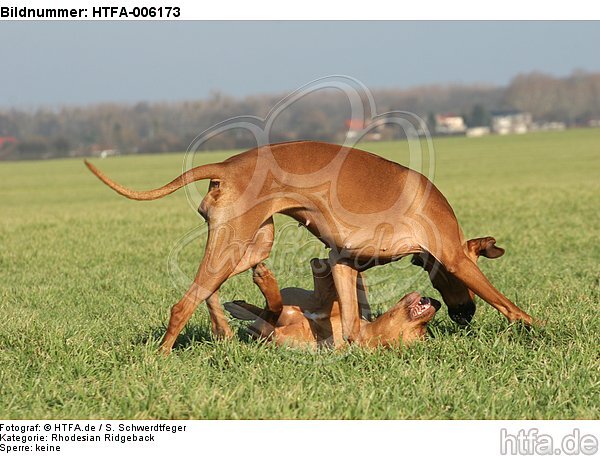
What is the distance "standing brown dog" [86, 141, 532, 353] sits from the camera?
598cm

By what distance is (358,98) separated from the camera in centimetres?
695

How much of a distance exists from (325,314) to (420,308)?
0.83 m

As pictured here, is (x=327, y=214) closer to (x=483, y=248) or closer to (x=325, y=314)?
(x=325, y=314)

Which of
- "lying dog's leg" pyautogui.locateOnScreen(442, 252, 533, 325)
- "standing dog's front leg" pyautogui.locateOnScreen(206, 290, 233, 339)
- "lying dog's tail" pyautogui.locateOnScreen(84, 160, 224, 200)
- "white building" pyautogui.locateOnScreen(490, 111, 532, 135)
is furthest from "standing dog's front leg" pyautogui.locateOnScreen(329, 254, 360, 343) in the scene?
"white building" pyautogui.locateOnScreen(490, 111, 532, 135)

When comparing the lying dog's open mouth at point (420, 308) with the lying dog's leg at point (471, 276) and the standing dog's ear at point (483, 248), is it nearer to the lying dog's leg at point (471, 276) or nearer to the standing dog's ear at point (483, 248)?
the lying dog's leg at point (471, 276)

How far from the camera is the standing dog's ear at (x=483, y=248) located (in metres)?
6.62

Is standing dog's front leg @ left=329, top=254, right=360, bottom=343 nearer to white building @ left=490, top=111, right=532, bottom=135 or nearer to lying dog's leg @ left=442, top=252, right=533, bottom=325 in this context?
lying dog's leg @ left=442, top=252, right=533, bottom=325

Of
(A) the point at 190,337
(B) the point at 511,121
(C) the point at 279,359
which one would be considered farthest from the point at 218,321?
(B) the point at 511,121

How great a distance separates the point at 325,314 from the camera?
6797 millimetres

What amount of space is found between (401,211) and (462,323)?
1283 millimetres

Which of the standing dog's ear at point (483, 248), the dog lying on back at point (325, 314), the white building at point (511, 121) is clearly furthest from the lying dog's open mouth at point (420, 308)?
the white building at point (511, 121)
